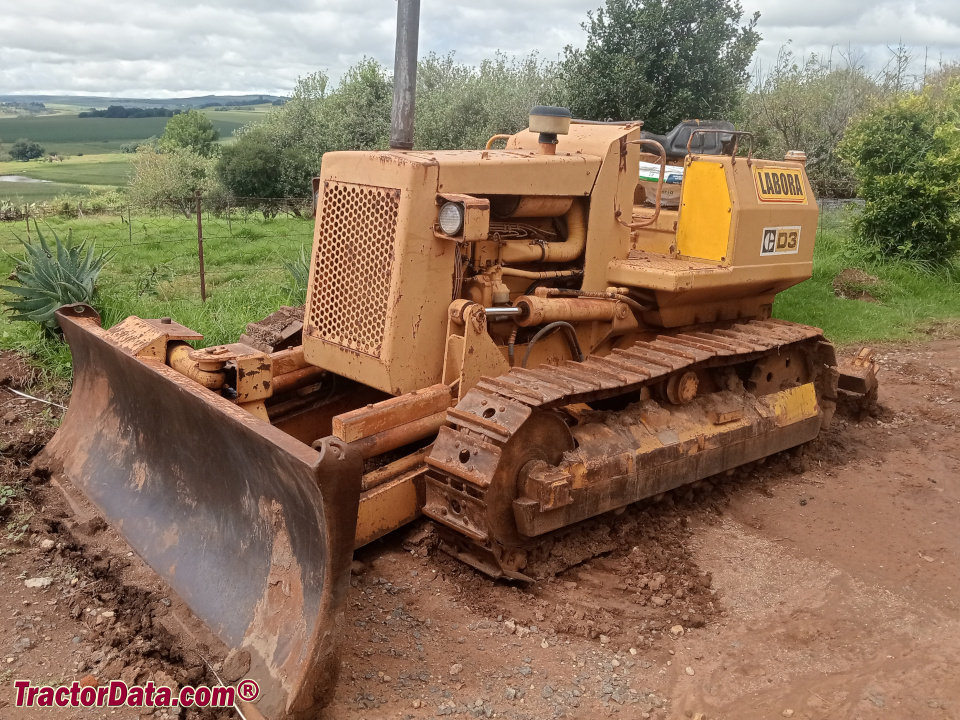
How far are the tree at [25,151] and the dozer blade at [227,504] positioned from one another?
144 ft

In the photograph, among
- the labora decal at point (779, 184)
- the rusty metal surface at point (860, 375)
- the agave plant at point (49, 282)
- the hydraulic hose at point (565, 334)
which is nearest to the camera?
the hydraulic hose at point (565, 334)

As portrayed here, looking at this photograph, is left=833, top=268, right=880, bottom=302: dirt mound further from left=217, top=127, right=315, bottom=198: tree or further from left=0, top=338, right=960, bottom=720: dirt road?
left=217, top=127, right=315, bottom=198: tree

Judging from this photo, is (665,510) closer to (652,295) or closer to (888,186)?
(652,295)

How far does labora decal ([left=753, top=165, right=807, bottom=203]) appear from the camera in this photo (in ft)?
18.7

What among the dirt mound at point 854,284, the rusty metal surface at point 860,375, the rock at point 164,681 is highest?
the rusty metal surface at point 860,375

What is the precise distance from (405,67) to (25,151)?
43.6 metres

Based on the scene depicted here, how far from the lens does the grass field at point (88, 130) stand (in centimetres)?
5119

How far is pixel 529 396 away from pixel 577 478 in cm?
51

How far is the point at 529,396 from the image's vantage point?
4.02m

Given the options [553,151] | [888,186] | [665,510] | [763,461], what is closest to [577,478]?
[665,510]

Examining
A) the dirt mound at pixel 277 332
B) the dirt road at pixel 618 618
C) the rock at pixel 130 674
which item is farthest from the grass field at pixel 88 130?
the rock at pixel 130 674

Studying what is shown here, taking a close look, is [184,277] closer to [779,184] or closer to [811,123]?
[779,184]

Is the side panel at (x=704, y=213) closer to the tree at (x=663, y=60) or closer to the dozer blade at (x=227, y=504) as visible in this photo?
the dozer blade at (x=227, y=504)

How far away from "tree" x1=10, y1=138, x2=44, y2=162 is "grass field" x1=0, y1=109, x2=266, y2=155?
1.23m
